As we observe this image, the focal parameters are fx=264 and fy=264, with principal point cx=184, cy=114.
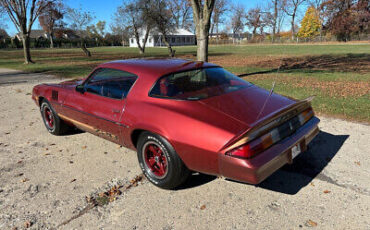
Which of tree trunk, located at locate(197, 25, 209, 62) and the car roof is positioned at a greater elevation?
tree trunk, located at locate(197, 25, 209, 62)

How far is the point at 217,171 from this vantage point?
2.46m

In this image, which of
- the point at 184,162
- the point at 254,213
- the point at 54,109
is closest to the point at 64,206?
the point at 184,162

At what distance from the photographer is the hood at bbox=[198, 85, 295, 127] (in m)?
2.62

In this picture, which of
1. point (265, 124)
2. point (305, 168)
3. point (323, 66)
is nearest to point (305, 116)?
point (305, 168)

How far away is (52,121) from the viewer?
4820 millimetres

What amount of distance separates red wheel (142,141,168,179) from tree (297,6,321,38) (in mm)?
72039

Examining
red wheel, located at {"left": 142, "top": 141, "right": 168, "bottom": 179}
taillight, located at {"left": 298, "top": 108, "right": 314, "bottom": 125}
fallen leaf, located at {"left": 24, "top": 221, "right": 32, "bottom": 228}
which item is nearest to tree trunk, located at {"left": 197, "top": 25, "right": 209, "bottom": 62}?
taillight, located at {"left": 298, "top": 108, "right": 314, "bottom": 125}

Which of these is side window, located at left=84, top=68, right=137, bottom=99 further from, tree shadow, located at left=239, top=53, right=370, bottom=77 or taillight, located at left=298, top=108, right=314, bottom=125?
tree shadow, located at left=239, top=53, right=370, bottom=77

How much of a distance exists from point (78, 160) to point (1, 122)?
3084mm

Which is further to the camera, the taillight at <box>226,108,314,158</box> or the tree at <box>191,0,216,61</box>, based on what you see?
the tree at <box>191,0,216,61</box>

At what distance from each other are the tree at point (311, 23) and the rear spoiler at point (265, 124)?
7145cm

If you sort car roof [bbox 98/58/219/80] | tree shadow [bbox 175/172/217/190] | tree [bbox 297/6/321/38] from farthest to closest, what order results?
1. tree [bbox 297/6/321/38]
2. car roof [bbox 98/58/219/80]
3. tree shadow [bbox 175/172/217/190]

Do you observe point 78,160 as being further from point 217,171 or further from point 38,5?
point 38,5

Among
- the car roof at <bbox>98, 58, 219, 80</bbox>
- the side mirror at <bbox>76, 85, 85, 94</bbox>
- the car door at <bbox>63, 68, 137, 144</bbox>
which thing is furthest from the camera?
the side mirror at <bbox>76, 85, 85, 94</bbox>
